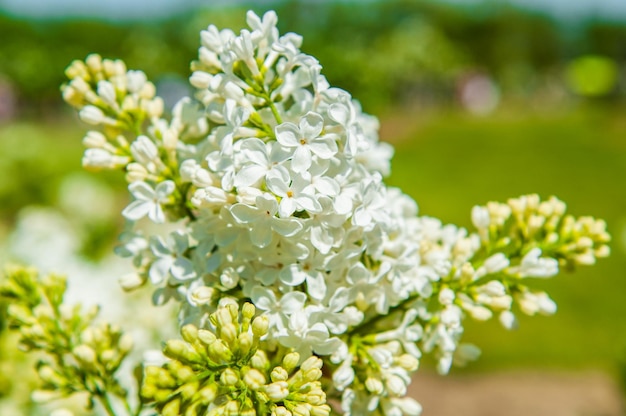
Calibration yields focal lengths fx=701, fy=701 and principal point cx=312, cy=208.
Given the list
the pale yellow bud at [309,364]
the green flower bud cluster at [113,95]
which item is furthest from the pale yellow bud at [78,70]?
the pale yellow bud at [309,364]

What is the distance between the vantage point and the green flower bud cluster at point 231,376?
3.14 ft

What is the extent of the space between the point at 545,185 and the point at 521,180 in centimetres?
61

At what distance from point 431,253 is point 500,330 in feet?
18.6

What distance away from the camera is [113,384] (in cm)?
129

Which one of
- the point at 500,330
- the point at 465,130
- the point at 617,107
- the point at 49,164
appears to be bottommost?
the point at 500,330

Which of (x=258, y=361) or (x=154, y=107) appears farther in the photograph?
(x=154, y=107)

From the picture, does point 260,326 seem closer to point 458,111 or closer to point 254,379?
point 254,379

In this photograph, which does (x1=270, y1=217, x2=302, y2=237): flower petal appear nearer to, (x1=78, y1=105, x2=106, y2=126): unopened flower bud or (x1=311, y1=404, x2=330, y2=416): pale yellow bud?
(x1=311, y1=404, x2=330, y2=416): pale yellow bud

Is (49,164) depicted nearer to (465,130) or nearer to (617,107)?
(465,130)

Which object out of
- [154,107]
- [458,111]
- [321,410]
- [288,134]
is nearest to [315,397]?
[321,410]

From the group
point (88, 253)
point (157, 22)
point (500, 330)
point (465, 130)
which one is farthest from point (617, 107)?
point (157, 22)

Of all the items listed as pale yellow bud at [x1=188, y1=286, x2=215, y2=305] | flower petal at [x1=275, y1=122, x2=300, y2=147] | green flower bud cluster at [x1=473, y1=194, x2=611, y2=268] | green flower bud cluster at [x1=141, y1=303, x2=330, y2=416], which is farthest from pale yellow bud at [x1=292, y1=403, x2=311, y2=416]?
green flower bud cluster at [x1=473, y1=194, x2=611, y2=268]

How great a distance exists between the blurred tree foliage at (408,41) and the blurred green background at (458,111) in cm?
12

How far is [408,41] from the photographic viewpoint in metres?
32.6
